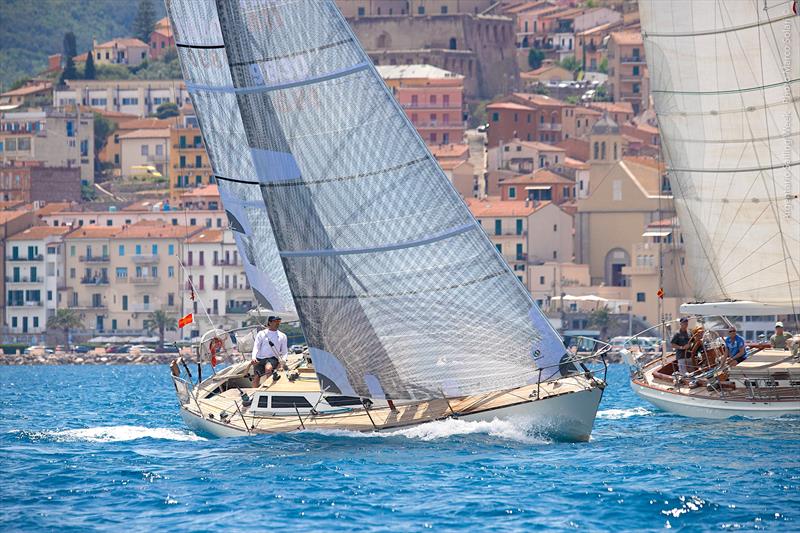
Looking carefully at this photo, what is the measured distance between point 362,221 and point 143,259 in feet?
262

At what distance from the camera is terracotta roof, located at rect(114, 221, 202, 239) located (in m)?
102

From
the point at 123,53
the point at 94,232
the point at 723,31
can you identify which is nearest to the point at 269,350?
the point at 723,31

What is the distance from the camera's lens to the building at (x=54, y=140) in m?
132

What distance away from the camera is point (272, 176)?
2386cm

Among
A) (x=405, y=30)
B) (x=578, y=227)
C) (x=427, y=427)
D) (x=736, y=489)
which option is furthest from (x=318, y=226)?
(x=405, y=30)

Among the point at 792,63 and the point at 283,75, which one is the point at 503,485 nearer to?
the point at 283,75

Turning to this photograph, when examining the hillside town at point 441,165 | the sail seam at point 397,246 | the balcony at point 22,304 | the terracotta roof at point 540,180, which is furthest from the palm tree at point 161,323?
the sail seam at point 397,246

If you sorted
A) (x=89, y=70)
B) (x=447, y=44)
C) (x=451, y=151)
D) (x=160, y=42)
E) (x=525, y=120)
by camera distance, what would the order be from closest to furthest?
1. (x=451, y=151)
2. (x=525, y=120)
3. (x=447, y=44)
4. (x=89, y=70)
5. (x=160, y=42)

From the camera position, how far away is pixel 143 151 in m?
138

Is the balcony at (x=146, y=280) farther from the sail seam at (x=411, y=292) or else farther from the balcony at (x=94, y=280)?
the sail seam at (x=411, y=292)

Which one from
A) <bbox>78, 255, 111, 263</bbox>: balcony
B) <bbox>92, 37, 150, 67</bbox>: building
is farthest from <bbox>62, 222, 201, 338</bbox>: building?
<bbox>92, 37, 150, 67</bbox>: building

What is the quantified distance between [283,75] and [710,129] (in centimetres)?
1055

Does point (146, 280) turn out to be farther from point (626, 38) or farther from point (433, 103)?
point (626, 38)

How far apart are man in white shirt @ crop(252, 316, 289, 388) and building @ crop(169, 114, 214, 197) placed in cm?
10228
